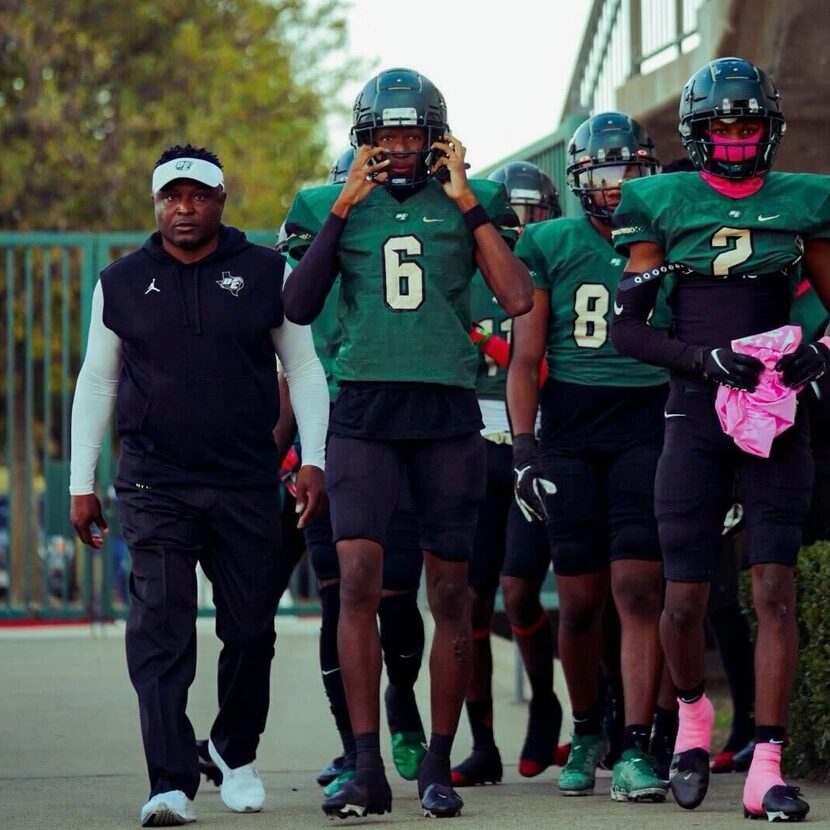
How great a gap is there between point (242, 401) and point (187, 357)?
0.21m

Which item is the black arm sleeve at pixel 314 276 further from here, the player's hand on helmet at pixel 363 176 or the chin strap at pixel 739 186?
the chin strap at pixel 739 186

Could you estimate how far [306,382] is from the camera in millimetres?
6113

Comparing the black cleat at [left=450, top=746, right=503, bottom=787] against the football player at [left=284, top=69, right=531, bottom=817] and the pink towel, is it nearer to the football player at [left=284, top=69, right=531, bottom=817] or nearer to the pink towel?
the football player at [left=284, top=69, right=531, bottom=817]

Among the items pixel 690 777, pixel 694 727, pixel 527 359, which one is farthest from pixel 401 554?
pixel 690 777

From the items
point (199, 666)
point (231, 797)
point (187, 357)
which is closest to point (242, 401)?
point (187, 357)

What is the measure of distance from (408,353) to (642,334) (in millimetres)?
704

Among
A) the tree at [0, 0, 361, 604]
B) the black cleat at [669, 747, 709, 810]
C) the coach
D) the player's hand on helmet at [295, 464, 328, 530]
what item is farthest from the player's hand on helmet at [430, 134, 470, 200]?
the tree at [0, 0, 361, 604]

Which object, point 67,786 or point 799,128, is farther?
point 799,128

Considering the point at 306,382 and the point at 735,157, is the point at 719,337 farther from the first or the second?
the point at 306,382

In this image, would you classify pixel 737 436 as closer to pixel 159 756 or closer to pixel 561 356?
pixel 561 356

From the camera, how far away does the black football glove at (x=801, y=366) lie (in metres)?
5.60

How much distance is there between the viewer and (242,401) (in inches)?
233

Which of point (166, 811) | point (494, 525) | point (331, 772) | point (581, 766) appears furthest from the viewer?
point (494, 525)

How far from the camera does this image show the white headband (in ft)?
19.5
